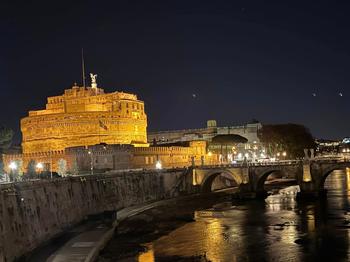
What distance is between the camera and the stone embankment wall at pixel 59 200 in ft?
89.4

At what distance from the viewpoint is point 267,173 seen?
6284 cm

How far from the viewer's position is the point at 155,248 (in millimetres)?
32219

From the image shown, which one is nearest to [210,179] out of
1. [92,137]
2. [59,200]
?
[92,137]

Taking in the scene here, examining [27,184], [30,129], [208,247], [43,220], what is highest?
[30,129]

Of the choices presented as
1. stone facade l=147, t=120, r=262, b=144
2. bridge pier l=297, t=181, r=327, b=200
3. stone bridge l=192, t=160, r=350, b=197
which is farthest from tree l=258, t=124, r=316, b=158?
bridge pier l=297, t=181, r=327, b=200

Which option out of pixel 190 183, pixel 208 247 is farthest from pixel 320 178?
pixel 208 247

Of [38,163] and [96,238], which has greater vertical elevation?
[38,163]

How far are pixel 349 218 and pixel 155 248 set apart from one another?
16.6 metres

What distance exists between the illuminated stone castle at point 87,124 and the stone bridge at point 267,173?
17.0 metres

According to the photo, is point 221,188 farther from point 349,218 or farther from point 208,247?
point 208,247

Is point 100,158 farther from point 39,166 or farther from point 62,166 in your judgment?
point 39,166

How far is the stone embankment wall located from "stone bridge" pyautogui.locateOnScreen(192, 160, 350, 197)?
590 centimetres

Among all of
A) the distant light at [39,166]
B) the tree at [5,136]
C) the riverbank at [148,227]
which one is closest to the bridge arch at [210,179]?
the riverbank at [148,227]

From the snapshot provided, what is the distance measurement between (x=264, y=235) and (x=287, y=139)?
55906mm
